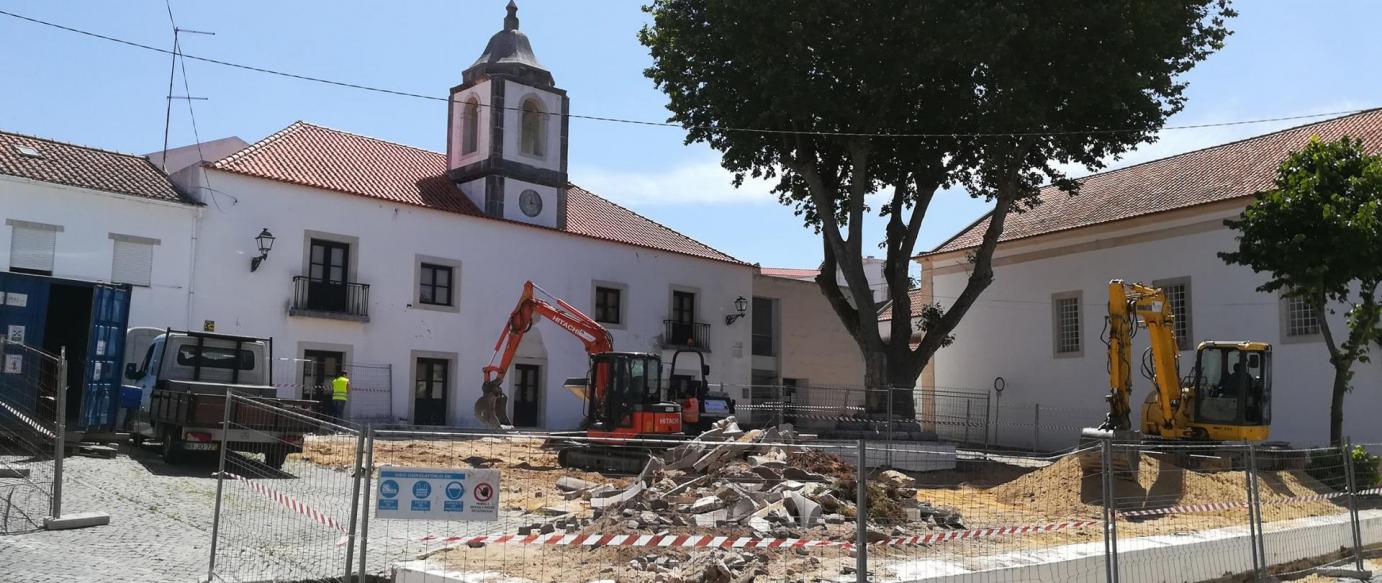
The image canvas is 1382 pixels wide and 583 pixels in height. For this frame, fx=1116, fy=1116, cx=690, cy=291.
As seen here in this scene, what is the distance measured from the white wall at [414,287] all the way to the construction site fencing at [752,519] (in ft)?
38.7

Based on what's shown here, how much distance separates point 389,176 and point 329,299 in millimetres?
→ 4488

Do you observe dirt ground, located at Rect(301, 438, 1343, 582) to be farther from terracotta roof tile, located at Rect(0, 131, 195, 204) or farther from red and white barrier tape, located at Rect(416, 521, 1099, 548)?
terracotta roof tile, located at Rect(0, 131, 195, 204)

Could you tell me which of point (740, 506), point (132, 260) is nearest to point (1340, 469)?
point (740, 506)

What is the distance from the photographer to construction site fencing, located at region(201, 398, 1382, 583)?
8.23 m

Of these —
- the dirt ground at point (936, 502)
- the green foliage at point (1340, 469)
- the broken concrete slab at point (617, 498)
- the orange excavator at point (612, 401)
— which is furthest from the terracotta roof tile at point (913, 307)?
the broken concrete slab at point (617, 498)

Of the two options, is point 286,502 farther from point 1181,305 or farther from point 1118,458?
point 1181,305

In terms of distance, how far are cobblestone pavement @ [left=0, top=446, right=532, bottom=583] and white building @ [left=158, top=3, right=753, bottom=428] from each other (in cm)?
1340

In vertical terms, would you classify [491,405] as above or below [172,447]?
above

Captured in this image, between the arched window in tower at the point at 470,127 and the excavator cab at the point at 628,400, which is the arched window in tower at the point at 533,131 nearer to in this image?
the arched window in tower at the point at 470,127

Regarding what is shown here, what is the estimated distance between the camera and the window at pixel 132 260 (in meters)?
23.1

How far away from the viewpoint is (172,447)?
1599cm

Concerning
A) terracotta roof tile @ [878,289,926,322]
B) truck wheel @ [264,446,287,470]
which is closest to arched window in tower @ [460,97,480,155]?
terracotta roof tile @ [878,289,926,322]

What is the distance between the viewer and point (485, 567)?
888 cm

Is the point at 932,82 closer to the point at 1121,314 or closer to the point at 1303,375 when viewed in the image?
the point at 1121,314
